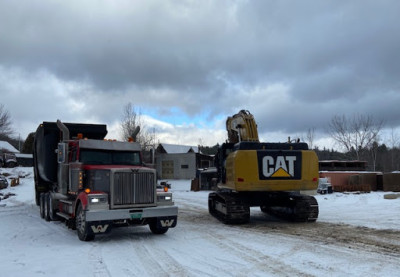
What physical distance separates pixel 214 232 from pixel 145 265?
431cm

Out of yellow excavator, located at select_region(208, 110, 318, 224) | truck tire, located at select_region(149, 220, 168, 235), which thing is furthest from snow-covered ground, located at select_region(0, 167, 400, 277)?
yellow excavator, located at select_region(208, 110, 318, 224)

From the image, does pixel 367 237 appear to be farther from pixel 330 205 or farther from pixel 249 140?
pixel 330 205

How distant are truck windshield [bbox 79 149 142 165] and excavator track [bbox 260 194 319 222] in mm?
5688

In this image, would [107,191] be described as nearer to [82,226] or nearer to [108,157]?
[82,226]

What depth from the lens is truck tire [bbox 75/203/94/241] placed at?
9.68m

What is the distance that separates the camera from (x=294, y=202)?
13797 mm

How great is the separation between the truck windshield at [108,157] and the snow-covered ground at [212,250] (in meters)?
2.09

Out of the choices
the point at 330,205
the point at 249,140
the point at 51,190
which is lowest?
the point at 330,205

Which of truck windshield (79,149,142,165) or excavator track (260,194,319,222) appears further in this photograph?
excavator track (260,194,319,222)

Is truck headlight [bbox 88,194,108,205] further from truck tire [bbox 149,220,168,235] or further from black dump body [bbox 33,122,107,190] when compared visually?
A: black dump body [bbox 33,122,107,190]

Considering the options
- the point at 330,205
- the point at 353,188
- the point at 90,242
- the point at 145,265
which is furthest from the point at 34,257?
the point at 353,188

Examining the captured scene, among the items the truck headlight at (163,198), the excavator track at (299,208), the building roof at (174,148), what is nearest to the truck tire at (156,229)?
the truck headlight at (163,198)

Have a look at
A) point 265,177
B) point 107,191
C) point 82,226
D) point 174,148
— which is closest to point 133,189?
point 107,191

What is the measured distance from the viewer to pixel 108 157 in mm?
11359
